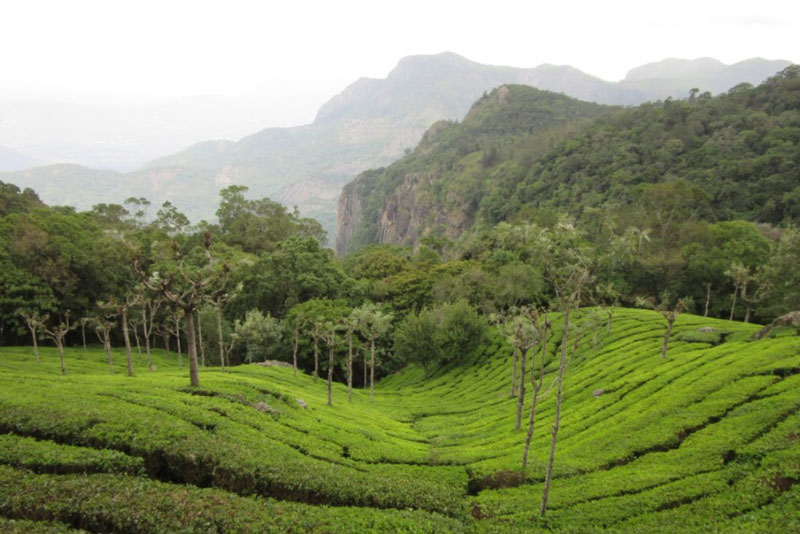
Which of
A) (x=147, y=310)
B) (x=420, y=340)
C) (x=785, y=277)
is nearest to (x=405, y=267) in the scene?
(x=420, y=340)

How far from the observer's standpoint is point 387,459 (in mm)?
23625

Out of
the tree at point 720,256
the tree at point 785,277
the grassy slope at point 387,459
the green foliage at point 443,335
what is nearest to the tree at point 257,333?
the green foliage at point 443,335

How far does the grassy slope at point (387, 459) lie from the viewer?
545 inches

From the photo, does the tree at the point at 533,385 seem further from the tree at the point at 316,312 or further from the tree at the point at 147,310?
the tree at the point at 316,312

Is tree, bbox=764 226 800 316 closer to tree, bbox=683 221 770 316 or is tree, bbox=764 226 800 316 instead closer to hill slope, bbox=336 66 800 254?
tree, bbox=683 221 770 316

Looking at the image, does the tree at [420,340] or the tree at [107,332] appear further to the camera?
the tree at [420,340]

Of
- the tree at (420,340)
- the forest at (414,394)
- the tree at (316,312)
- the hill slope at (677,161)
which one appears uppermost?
the hill slope at (677,161)

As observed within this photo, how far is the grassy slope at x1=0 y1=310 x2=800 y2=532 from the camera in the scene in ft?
45.4

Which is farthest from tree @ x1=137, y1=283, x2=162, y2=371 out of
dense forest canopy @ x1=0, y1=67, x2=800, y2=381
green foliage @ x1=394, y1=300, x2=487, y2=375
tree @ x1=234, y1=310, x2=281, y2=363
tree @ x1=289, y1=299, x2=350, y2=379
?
green foliage @ x1=394, y1=300, x2=487, y2=375

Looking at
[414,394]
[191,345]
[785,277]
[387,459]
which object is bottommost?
[414,394]

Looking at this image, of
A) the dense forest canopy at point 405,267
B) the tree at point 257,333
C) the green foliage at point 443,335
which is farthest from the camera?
the green foliage at point 443,335

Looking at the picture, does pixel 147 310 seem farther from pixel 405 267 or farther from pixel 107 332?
pixel 405 267

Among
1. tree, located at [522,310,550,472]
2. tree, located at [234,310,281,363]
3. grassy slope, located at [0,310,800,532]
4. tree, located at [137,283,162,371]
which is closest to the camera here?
grassy slope, located at [0,310,800,532]

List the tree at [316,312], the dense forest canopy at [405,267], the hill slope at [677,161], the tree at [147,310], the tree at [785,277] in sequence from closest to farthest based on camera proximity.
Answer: the tree at [147,310]
the tree at [785,277]
the dense forest canopy at [405,267]
the tree at [316,312]
the hill slope at [677,161]
